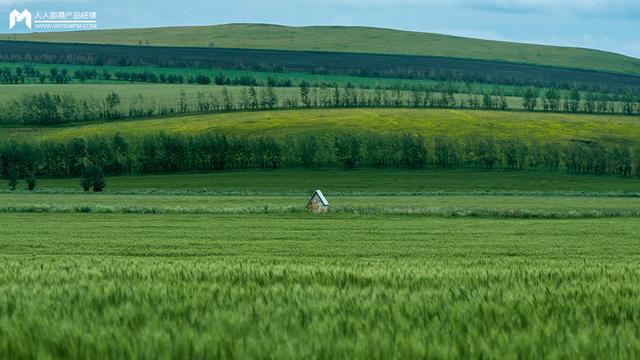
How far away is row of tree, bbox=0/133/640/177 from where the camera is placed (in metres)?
118

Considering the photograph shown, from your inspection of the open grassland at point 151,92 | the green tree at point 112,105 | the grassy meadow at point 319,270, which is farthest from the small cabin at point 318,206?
the open grassland at point 151,92

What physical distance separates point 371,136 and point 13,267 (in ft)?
384

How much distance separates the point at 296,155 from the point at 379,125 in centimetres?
2223

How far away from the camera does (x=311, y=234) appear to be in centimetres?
3569

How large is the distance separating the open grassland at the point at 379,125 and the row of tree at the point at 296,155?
9.83 m

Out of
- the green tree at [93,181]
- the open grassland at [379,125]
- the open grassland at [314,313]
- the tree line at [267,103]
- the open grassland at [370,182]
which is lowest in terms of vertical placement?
the open grassland at [370,182]

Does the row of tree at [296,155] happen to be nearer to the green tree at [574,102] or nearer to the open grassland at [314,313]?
the green tree at [574,102]

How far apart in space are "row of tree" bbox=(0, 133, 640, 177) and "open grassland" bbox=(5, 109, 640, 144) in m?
9.83

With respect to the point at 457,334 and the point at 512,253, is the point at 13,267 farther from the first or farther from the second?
the point at 512,253

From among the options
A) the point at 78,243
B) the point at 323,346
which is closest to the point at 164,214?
the point at 78,243

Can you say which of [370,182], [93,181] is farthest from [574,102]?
[93,181]

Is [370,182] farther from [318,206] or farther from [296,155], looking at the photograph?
[318,206]

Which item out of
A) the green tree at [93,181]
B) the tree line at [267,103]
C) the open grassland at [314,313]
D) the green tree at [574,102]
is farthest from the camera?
the green tree at [574,102]

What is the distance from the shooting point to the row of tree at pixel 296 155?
11750 centimetres
